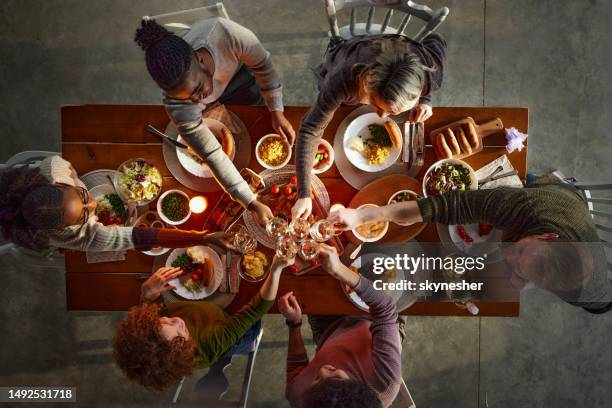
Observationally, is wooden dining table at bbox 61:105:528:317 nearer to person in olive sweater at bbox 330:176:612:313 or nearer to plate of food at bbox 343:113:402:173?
plate of food at bbox 343:113:402:173

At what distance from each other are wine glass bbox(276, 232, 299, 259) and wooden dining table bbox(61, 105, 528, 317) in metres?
0.16

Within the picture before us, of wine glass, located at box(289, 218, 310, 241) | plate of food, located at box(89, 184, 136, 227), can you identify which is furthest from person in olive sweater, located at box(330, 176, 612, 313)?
plate of food, located at box(89, 184, 136, 227)

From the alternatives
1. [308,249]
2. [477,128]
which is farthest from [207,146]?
[477,128]

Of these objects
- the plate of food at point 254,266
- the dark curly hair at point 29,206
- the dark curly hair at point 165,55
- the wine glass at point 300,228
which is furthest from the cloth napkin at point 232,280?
the dark curly hair at point 165,55

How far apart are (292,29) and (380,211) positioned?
6.33 feet

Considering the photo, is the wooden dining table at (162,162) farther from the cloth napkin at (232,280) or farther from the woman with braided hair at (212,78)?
the woman with braided hair at (212,78)

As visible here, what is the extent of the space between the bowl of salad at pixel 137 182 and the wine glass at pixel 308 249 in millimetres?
878

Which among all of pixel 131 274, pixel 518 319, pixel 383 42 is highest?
pixel 383 42

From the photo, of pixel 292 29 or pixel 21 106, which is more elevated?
pixel 292 29

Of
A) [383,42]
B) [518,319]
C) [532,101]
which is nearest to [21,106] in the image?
[383,42]

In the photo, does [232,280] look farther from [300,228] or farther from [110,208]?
[110,208]

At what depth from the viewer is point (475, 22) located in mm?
3381

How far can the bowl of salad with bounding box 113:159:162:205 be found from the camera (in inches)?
92.2

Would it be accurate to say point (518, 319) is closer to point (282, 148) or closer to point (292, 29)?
point (282, 148)
